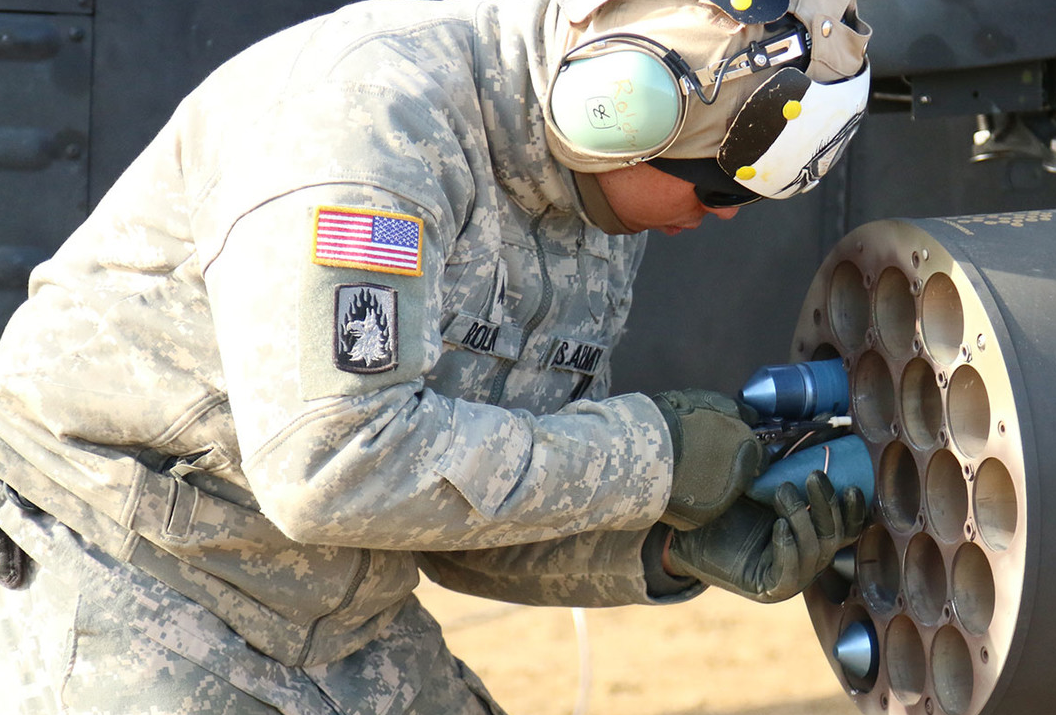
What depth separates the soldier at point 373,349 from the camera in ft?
5.45

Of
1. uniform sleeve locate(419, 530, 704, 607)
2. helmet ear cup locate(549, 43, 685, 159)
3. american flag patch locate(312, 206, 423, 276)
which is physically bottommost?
uniform sleeve locate(419, 530, 704, 607)

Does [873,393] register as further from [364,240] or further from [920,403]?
[364,240]

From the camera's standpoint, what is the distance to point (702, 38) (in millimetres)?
1741

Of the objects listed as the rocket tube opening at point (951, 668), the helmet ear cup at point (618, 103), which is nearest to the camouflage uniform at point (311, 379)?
the helmet ear cup at point (618, 103)

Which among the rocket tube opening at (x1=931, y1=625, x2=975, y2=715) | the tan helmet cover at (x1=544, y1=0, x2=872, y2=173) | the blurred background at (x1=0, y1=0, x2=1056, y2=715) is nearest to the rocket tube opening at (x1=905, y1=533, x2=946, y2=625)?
the rocket tube opening at (x1=931, y1=625, x2=975, y2=715)

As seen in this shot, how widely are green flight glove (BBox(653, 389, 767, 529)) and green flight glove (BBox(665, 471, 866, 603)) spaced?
0.08 m

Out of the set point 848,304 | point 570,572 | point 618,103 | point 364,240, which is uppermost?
point 618,103

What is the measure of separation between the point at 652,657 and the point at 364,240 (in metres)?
2.46

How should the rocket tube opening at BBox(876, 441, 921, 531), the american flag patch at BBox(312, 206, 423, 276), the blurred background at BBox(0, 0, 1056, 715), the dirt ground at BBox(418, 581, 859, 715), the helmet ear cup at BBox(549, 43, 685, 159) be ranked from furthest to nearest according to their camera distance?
1. the dirt ground at BBox(418, 581, 859, 715)
2. the blurred background at BBox(0, 0, 1056, 715)
3. the rocket tube opening at BBox(876, 441, 921, 531)
4. the helmet ear cup at BBox(549, 43, 685, 159)
5. the american flag patch at BBox(312, 206, 423, 276)

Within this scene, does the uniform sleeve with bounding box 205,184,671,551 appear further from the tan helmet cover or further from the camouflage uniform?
the tan helmet cover

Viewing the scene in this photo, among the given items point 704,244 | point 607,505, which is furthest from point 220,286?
point 704,244

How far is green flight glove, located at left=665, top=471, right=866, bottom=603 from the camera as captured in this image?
1.98 m

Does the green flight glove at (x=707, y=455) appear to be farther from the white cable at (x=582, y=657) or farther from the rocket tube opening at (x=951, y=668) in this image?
the white cable at (x=582, y=657)

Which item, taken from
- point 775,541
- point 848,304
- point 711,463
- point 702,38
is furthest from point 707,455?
point 702,38
